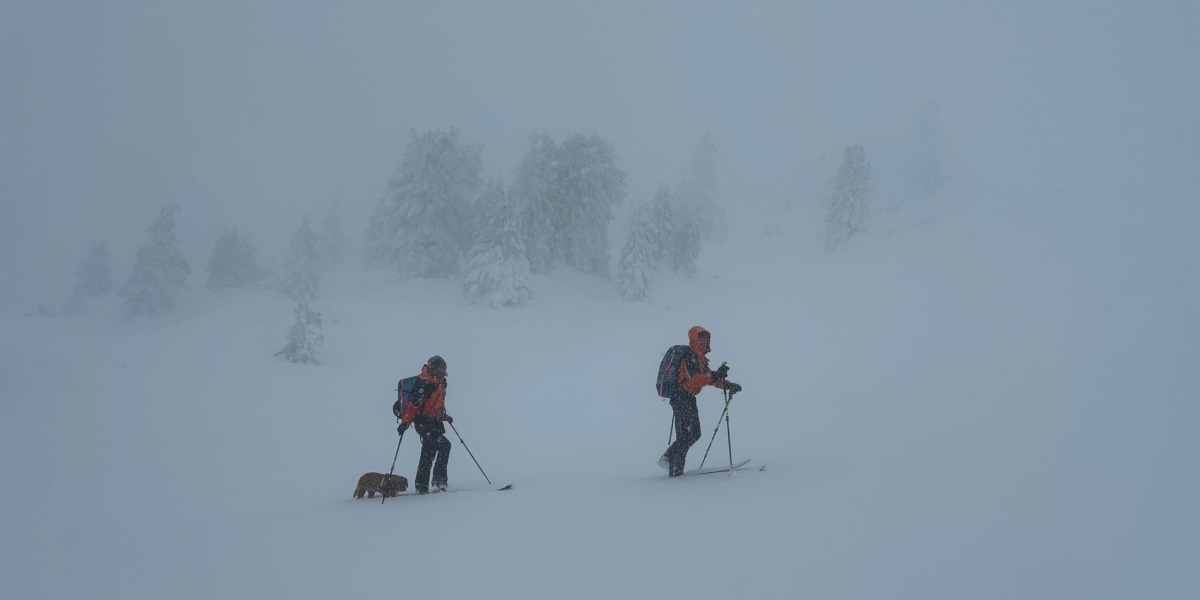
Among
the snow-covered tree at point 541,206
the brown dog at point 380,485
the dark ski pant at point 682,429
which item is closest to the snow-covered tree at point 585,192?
the snow-covered tree at point 541,206

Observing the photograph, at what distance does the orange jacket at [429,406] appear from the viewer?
7.10 m

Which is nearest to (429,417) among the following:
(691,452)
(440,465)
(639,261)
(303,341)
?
(440,465)

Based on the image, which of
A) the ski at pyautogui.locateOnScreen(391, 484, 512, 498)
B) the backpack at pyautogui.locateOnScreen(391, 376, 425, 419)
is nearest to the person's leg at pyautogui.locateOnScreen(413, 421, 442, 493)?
the ski at pyautogui.locateOnScreen(391, 484, 512, 498)

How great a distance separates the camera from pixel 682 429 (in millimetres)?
7016

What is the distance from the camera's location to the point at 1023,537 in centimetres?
402

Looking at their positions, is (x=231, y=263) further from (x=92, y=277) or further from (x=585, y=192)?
(x=585, y=192)

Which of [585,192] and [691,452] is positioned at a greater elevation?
[585,192]

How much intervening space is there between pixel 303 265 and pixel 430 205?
1509 cm

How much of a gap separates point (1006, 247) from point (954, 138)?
38.7 metres

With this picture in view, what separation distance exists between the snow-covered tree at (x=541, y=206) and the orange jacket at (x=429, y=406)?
940 inches

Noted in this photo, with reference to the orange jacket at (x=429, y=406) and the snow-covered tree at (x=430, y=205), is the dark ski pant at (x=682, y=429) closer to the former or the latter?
the orange jacket at (x=429, y=406)

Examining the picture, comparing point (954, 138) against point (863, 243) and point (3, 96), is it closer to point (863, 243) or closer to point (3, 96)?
point (863, 243)

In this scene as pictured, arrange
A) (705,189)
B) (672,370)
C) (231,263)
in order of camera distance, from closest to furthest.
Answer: (672,370) < (231,263) < (705,189)

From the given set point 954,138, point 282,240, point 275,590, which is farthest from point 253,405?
point 282,240
